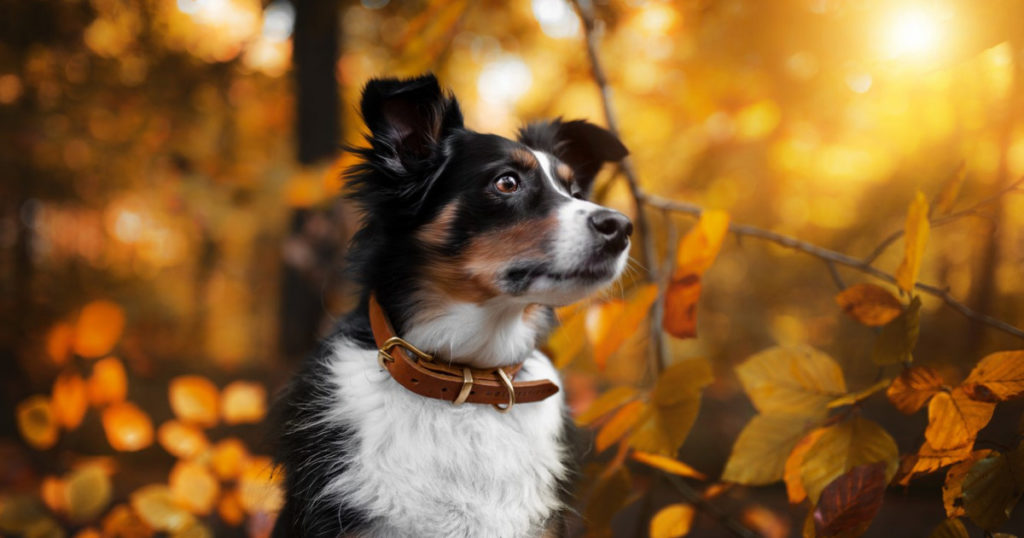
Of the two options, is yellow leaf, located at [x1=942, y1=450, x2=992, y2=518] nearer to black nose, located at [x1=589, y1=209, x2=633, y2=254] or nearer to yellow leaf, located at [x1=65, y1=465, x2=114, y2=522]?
black nose, located at [x1=589, y1=209, x2=633, y2=254]

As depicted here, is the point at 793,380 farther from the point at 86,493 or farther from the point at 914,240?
the point at 86,493

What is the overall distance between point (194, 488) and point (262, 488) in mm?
498

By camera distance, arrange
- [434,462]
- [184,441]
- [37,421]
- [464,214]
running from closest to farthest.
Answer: [434,462], [464,214], [37,421], [184,441]

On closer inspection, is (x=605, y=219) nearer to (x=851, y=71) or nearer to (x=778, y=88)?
(x=851, y=71)

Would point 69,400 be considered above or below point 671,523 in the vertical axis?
below

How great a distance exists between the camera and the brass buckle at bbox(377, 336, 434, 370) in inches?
70.6

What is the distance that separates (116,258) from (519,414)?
421 inches

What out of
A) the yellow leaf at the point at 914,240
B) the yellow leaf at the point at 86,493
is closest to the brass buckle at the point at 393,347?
the yellow leaf at the point at 914,240

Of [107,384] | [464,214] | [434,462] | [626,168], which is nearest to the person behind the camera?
[434,462]

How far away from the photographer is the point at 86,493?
291cm

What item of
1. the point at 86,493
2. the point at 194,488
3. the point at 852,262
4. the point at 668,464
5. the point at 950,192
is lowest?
the point at 194,488

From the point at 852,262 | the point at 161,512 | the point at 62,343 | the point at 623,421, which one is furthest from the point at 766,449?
the point at 62,343

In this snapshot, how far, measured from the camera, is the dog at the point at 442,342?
1784 millimetres

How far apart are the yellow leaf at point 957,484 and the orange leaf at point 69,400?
3.92 meters
